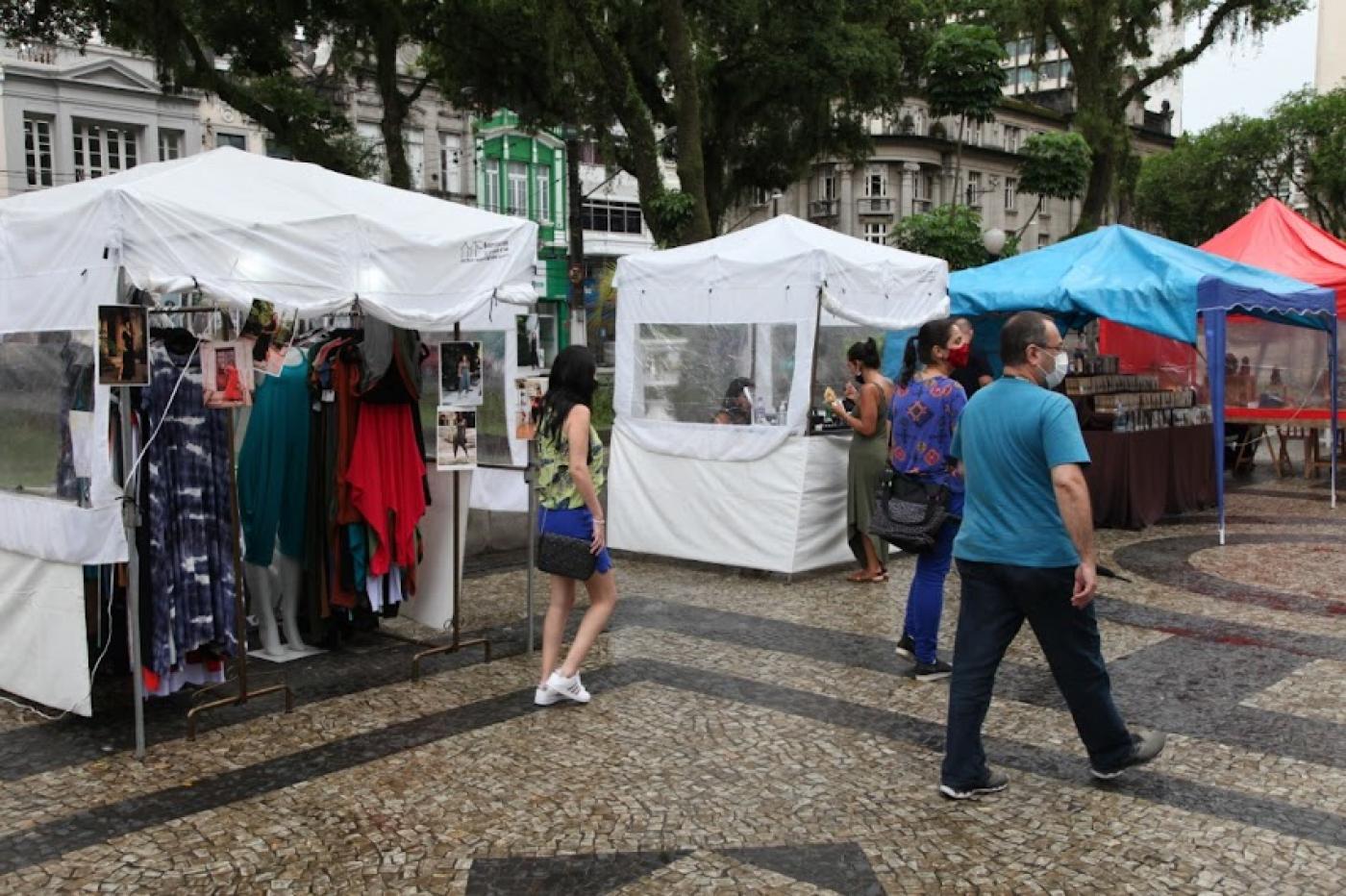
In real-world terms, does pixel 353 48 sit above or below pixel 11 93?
below

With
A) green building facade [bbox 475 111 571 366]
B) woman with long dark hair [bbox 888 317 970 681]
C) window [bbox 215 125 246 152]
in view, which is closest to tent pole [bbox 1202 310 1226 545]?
woman with long dark hair [bbox 888 317 970 681]

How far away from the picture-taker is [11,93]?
99.6 ft

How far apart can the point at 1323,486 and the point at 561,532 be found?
39.4 ft

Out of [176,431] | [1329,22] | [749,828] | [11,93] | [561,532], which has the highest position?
[1329,22]

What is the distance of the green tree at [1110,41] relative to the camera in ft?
72.0

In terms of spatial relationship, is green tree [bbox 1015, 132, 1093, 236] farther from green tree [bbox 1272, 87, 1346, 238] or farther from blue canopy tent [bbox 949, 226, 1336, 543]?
green tree [bbox 1272, 87, 1346, 238]

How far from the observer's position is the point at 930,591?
5.82 m

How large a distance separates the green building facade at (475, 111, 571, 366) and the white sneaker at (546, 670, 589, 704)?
1433 inches

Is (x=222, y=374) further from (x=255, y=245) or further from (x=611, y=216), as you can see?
(x=611, y=216)

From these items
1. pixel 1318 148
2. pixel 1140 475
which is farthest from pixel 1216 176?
pixel 1140 475

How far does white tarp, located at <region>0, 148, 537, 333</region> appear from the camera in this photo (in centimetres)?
457

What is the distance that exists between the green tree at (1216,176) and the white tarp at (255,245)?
134ft

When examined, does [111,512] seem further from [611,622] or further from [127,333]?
[611,622]

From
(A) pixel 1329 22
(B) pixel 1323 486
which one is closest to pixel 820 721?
(B) pixel 1323 486
